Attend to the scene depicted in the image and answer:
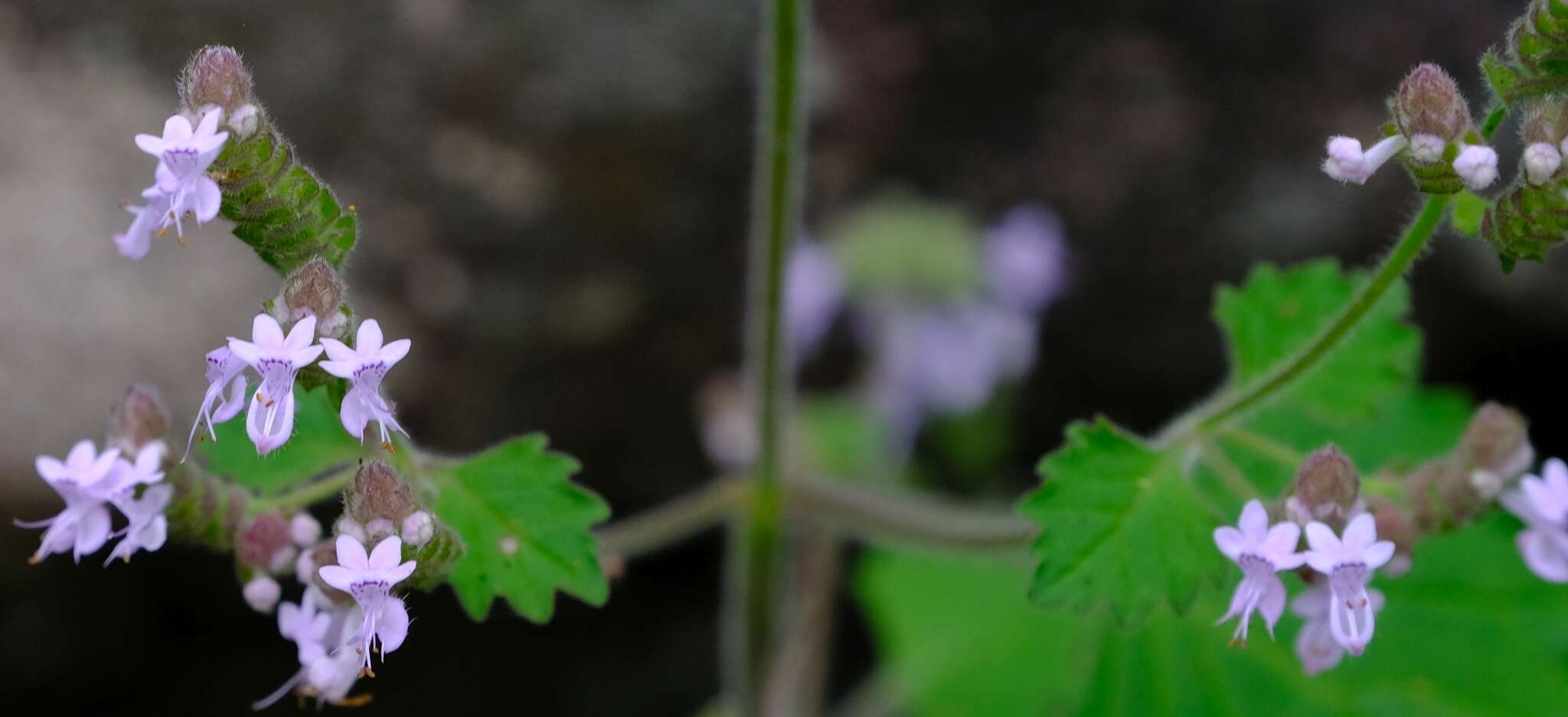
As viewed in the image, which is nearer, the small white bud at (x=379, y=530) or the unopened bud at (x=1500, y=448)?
the small white bud at (x=379, y=530)

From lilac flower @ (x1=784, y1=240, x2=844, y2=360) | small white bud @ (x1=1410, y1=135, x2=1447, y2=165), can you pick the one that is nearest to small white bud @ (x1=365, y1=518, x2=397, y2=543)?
small white bud @ (x1=1410, y1=135, x2=1447, y2=165)

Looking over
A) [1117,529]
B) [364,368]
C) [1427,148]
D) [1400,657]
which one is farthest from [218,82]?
[1400,657]

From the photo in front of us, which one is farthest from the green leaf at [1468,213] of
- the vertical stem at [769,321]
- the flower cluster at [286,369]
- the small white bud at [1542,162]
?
the flower cluster at [286,369]

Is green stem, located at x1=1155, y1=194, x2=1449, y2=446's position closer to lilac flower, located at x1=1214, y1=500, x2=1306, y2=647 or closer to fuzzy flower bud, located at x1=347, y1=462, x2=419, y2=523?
lilac flower, located at x1=1214, y1=500, x2=1306, y2=647

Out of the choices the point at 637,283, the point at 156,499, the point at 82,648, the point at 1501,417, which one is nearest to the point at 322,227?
the point at 156,499

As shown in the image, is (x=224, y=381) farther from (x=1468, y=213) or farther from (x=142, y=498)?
(x=1468, y=213)

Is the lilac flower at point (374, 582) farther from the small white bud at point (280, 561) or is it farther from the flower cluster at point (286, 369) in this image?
the small white bud at point (280, 561)

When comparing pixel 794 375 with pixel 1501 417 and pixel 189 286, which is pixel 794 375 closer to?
pixel 189 286
